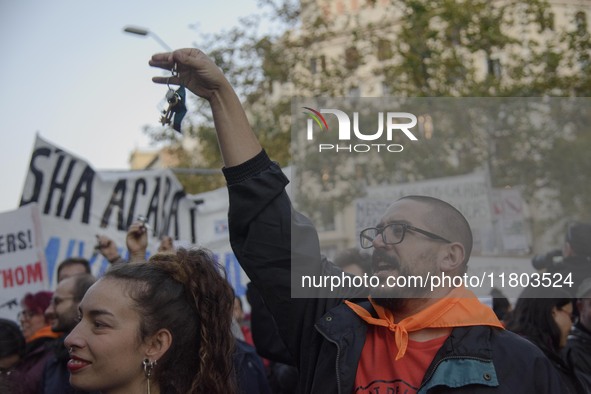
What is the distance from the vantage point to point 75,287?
4578 mm

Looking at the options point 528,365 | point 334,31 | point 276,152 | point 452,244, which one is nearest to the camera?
point 528,365

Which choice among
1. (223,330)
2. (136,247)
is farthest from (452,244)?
(136,247)

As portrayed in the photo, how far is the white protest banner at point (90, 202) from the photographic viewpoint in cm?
741

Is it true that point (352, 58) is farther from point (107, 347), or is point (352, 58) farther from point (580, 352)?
point (107, 347)

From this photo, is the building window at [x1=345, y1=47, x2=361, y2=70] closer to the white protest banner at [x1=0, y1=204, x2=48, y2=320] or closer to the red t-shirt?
the white protest banner at [x1=0, y1=204, x2=48, y2=320]

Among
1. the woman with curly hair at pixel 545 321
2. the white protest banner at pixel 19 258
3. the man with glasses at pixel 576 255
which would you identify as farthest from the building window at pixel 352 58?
the man with glasses at pixel 576 255

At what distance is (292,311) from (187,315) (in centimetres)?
34

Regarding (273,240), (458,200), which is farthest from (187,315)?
(458,200)

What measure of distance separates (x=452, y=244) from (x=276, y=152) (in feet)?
44.3

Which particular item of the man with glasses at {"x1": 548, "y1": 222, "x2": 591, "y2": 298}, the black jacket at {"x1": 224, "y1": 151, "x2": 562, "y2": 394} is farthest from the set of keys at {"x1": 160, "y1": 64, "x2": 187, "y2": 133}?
the man with glasses at {"x1": 548, "y1": 222, "x2": 591, "y2": 298}

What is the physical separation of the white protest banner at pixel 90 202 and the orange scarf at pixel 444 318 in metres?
5.20

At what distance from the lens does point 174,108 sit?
8.30 feet

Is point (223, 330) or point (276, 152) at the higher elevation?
A: point (276, 152)

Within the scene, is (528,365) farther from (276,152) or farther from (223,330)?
(276,152)
